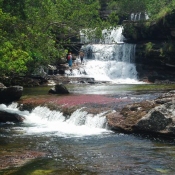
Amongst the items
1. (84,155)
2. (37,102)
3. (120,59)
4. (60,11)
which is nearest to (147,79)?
(120,59)

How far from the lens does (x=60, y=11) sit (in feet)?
108

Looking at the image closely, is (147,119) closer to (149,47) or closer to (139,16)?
(149,47)

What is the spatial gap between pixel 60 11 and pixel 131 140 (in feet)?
68.1

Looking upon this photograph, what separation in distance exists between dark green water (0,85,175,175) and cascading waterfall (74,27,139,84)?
1161 inches

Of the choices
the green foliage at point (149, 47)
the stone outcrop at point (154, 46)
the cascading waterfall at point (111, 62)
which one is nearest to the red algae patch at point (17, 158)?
the stone outcrop at point (154, 46)

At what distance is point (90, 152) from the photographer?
12758 mm

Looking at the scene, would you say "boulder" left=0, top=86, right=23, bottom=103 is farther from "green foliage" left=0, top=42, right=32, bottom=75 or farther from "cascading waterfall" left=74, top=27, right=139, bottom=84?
"cascading waterfall" left=74, top=27, right=139, bottom=84

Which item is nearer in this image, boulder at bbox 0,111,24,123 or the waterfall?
boulder at bbox 0,111,24,123

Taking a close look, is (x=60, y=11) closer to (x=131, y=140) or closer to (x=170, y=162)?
(x=131, y=140)

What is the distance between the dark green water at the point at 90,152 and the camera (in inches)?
415

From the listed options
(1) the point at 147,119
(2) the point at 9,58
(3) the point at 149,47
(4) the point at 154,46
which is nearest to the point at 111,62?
(3) the point at 149,47

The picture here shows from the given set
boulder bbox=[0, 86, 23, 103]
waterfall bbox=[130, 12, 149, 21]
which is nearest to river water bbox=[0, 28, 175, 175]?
boulder bbox=[0, 86, 23, 103]

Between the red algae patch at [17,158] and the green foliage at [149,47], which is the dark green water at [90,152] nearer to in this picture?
the red algae patch at [17,158]

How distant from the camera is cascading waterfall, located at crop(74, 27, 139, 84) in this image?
46.6m
